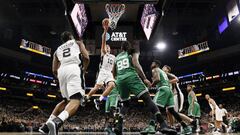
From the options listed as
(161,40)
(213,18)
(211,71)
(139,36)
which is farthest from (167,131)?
(211,71)

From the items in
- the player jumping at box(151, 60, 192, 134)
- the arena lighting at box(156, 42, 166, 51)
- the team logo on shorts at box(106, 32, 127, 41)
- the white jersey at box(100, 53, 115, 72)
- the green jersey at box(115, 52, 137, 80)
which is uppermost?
the arena lighting at box(156, 42, 166, 51)

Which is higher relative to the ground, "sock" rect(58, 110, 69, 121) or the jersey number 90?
the jersey number 90

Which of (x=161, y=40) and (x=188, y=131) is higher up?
(x=161, y=40)

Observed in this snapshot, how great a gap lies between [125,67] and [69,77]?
62.0 inches

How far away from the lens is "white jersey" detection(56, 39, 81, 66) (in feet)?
16.2

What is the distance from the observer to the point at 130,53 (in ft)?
19.5

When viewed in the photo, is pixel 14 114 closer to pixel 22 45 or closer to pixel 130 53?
pixel 22 45

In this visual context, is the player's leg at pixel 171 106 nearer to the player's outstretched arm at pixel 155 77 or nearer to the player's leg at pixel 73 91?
the player's outstretched arm at pixel 155 77

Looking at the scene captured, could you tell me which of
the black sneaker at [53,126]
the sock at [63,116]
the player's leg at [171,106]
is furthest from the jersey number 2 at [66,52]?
the player's leg at [171,106]

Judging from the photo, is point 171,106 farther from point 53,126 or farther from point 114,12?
point 114,12

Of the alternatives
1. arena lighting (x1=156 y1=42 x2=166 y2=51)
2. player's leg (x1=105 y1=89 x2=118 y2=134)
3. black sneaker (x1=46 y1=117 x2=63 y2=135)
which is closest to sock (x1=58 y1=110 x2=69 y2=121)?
black sneaker (x1=46 y1=117 x2=63 y2=135)

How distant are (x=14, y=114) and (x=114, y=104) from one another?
2778 cm

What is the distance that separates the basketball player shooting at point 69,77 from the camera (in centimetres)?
450

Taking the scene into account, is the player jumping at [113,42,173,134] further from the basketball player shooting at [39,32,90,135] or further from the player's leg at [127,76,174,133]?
Answer: the basketball player shooting at [39,32,90,135]
